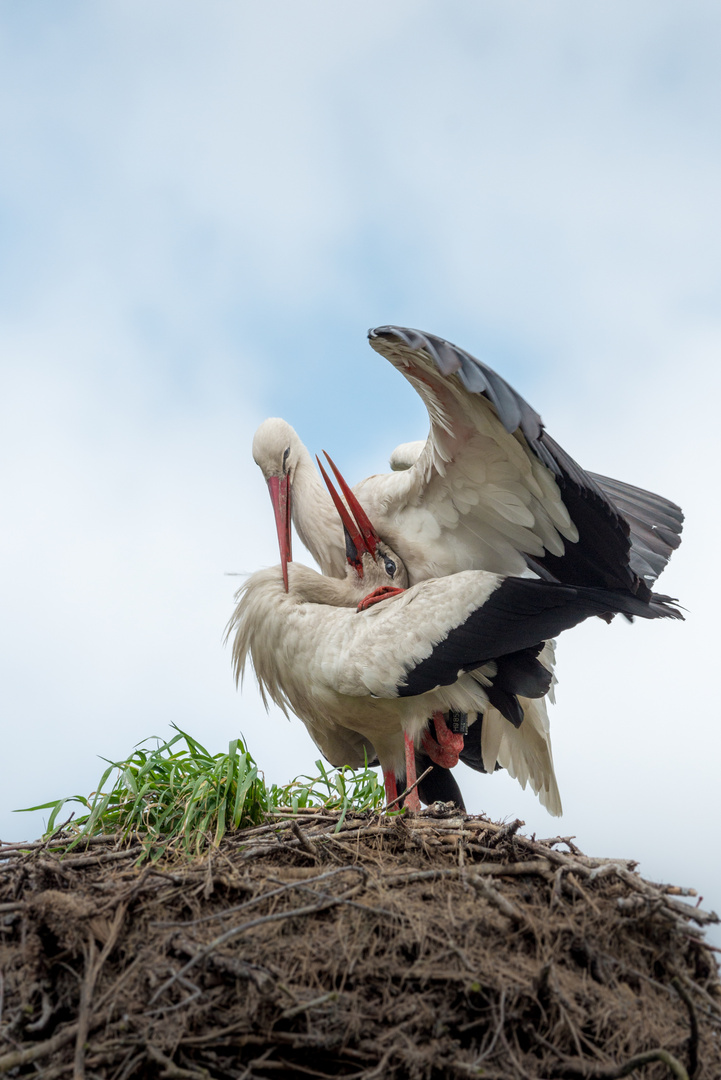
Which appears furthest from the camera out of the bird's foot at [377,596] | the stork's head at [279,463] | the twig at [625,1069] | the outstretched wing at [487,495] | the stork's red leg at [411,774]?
the stork's head at [279,463]

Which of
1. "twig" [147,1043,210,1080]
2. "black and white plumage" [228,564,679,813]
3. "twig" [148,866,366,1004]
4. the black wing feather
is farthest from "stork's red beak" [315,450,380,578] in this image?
"twig" [147,1043,210,1080]

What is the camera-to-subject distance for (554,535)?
3.73 meters

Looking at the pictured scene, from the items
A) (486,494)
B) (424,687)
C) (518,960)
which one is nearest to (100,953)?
(518,960)

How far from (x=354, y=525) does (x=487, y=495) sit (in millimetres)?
571

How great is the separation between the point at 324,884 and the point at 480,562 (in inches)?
65.4

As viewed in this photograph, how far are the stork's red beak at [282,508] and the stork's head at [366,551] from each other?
410mm

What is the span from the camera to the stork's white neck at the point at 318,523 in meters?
4.32

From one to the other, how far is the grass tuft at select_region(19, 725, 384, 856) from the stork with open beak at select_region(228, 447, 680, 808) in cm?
32

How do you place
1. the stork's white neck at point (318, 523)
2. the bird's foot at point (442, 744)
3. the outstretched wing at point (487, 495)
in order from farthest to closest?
the stork's white neck at point (318, 523) < the bird's foot at point (442, 744) < the outstretched wing at point (487, 495)

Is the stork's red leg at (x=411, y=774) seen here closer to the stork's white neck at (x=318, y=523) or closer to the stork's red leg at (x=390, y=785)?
the stork's red leg at (x=390, y=785)

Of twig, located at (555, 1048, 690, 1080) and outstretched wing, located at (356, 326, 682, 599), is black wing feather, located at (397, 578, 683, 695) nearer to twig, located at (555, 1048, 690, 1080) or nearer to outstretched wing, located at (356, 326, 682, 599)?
outstretched wing, located at (356, 326, 682, 599)

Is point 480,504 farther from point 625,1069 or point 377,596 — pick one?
point 625,1069

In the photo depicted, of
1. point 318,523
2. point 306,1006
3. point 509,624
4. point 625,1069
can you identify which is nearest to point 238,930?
point 306,1006

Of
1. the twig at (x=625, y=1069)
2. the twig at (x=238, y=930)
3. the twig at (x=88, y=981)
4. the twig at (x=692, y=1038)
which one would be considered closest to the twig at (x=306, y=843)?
the twig at (x=238, y=930)
